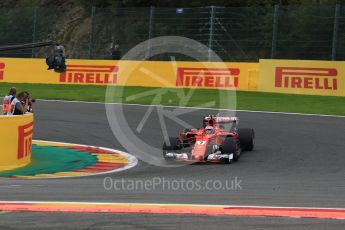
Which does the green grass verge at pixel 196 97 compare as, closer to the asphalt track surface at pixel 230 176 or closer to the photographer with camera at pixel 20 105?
the asphalt track surface at pixel 230 176

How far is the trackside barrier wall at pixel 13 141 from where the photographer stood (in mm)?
12898

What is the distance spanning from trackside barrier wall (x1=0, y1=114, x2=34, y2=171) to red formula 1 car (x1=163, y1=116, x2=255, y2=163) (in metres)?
2.77

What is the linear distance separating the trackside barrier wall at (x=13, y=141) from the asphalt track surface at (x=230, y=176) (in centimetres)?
179

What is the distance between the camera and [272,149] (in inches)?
590

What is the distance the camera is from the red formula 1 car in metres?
13.2

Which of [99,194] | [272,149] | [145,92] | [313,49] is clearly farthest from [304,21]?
[99,194]

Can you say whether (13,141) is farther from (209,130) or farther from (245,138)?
(245,138)

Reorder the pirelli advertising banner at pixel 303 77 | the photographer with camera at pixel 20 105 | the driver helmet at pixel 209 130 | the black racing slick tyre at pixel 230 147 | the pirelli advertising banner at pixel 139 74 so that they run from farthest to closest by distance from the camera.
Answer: the pirelli advertising banner at pixel 139 74
the pirelli advertising banner at pixel 303 77
the photographer with camera at pixel 20 105
the driver helmet at pixel 209 130
the black racing slick tyre at pixel 230 147

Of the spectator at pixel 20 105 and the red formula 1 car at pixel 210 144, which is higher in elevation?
the spectator at pixel 20 105

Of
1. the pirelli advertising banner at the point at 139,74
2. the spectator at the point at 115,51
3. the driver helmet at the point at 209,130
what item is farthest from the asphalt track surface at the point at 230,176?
the spectator at the point at 115,51

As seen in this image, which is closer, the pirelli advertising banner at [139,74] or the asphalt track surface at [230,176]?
the asphalt track surface at [230,176]

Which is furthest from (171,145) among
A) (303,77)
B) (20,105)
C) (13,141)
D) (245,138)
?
(303,77)

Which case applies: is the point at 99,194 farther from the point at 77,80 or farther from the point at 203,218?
the point at 77,80

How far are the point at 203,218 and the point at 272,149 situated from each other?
8230 millimetres
